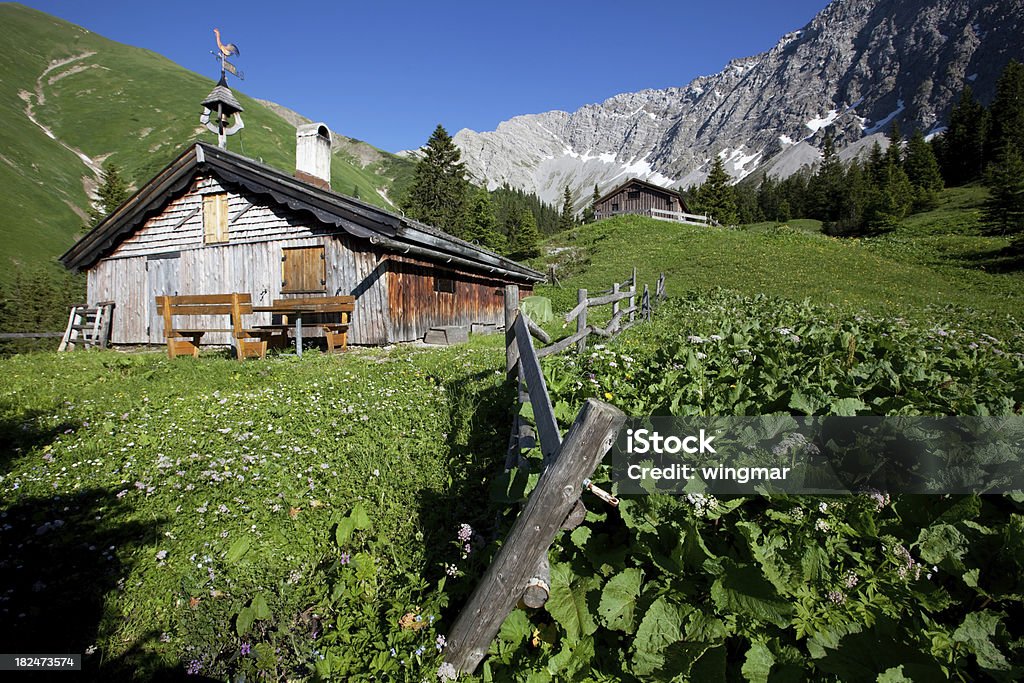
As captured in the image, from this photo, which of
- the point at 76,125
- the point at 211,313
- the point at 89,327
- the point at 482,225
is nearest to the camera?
the point at 211,313

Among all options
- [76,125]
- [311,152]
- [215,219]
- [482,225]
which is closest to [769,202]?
[482,225]

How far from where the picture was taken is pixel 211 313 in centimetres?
1048

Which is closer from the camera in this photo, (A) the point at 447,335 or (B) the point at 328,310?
(B) the point at 328,310

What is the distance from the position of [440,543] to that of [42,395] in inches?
289

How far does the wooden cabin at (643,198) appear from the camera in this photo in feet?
161

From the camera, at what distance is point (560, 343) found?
7023 millimetres

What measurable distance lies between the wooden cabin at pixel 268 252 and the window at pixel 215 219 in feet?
0.11

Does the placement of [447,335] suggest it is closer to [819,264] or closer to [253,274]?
[253,274]

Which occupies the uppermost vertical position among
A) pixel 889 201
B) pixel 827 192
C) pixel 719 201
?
pixel 827 192

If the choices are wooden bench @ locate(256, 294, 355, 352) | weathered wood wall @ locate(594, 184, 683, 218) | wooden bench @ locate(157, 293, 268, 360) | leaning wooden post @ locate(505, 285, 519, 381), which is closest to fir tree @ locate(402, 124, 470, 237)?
weathered wood wall @ locate(594, 184, 683, 218)

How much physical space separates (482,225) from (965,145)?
6477 centimetres

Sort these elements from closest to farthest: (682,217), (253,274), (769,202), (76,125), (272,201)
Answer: (272,201) → (253,274) → (682,217) → (769,202) → (76,125)

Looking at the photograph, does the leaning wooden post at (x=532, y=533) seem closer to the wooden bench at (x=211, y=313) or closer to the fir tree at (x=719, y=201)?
the wooden bench at (x=211, y=313)

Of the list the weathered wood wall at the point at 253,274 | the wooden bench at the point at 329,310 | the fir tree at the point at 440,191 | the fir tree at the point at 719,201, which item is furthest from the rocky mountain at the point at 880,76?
the wooden bench at the point at 329,310
